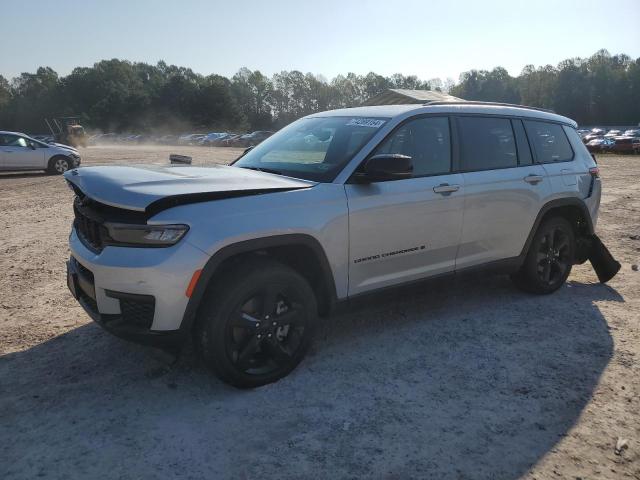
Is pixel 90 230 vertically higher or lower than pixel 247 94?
lower

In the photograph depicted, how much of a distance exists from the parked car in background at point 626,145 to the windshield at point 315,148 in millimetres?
32607

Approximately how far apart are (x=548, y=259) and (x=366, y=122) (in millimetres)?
2479

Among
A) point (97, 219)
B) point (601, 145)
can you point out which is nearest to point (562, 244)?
point (97, 219)

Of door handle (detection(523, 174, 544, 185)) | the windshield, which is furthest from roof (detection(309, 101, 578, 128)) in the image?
door handle (detection(523, 174, 544, 185))

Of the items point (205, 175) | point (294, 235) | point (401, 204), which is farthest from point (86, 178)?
point (401, 204)

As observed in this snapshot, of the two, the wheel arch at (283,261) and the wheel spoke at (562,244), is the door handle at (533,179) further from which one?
the wheel arch at (283,261)

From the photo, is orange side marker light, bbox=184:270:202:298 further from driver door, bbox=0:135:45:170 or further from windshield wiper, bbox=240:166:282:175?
driver door, bbox=0:135:45:170

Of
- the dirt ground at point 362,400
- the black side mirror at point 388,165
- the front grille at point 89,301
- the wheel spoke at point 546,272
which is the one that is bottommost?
the dirt ground at point 362,400

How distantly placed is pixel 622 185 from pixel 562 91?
335ft

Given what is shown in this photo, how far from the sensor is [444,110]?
175 inches

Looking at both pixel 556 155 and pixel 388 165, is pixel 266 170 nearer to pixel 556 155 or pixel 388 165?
pixel 388 165

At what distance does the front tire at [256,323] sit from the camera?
3.18 meters

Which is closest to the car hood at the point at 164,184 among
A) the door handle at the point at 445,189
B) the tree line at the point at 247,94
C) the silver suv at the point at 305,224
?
the silver suv at the point at 305,224

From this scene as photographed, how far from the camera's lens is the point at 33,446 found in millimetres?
2812
